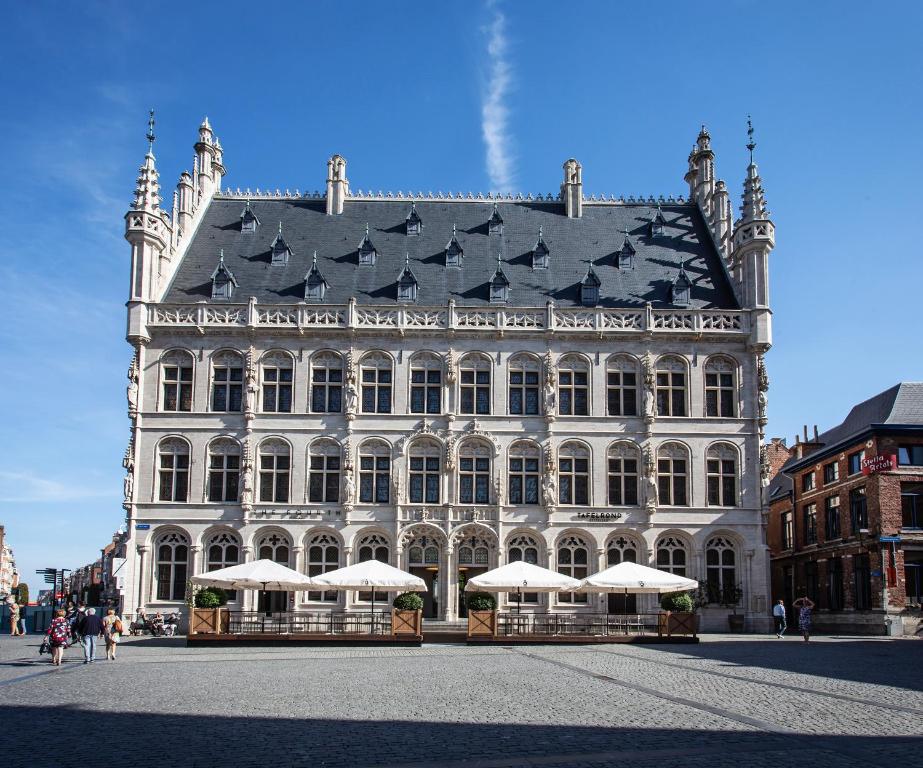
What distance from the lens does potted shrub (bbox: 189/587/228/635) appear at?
37.6 m

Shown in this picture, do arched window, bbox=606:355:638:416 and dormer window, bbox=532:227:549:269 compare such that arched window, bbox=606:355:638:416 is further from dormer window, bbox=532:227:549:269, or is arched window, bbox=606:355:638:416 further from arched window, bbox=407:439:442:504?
arched window, bbox=407:439:442:504

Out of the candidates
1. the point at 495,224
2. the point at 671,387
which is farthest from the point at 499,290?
the point at 671,387

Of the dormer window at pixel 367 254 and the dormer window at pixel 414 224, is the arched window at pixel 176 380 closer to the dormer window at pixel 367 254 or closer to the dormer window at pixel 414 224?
the dormer window at pixel 367 254

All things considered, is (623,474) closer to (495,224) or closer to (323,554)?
(323,554)

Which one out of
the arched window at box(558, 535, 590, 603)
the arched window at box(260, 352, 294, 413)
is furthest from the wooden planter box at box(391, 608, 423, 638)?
the arched window at box(260, 352, 294, 413)

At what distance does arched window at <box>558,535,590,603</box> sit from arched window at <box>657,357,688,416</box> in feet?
23.9

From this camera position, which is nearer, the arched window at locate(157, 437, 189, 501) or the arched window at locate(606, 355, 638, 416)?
the arched window at locate(157, 437, 189, 501)

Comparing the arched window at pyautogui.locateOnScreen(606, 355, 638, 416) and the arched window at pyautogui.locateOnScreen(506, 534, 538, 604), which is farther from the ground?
the arched window at pyautogui.locateOnScreen(606, 355, 638, 416)

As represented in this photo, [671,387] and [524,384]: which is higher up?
[524,384]

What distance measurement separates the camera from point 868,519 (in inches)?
2039

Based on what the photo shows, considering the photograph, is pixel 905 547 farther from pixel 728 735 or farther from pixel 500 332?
pixel 728 735

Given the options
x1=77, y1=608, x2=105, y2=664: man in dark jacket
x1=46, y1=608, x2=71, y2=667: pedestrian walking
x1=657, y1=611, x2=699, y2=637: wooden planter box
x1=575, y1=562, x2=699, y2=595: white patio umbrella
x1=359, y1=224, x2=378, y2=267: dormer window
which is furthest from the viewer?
x1=359, y1=224, x2=378, y2=267: dormer window

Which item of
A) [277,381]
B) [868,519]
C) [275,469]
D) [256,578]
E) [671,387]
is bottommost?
[256,578]

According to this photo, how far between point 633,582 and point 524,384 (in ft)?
46.0
